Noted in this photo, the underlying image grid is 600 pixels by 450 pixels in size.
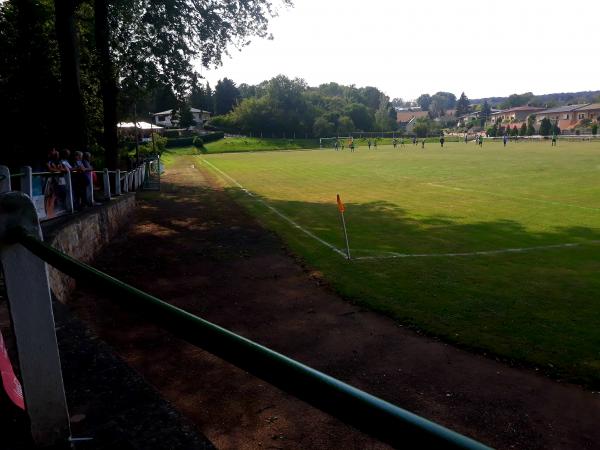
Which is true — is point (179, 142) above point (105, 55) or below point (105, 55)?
below

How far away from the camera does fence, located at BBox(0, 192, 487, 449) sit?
863 mm

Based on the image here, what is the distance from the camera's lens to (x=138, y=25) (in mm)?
22125

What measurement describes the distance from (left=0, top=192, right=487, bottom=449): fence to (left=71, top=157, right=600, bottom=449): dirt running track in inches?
87.5

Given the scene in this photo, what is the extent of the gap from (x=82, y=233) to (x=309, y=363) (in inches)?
284

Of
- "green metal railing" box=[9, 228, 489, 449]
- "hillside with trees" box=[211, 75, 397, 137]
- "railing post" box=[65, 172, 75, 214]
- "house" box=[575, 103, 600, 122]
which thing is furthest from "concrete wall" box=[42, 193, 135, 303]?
"house" box=[575, 103, 600, 122]

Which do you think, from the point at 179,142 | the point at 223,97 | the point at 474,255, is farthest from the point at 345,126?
the point at 474,255

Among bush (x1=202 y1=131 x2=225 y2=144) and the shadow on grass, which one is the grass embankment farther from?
the shadow on grass

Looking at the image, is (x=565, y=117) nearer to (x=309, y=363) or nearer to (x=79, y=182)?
(x=79, y=182)

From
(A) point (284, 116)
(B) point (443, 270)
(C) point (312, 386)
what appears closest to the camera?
(C) point (312, 386)

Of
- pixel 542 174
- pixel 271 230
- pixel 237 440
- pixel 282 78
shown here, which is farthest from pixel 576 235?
pixel 282 78

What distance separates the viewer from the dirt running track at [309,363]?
4742 millimetres

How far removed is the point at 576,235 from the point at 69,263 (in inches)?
559

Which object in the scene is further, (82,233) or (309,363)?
(82,233)

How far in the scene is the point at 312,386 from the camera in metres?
0.97
